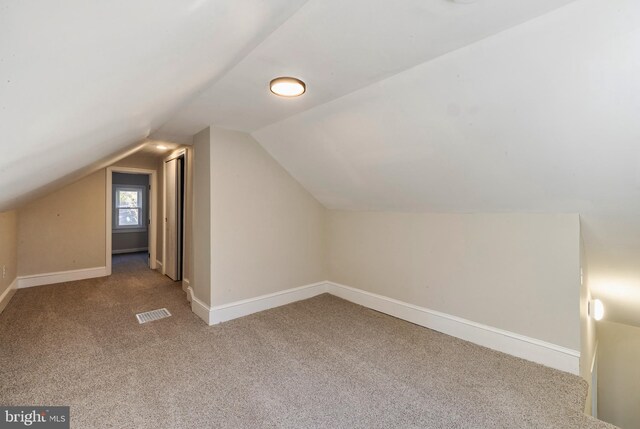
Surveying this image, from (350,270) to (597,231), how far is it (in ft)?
8.16

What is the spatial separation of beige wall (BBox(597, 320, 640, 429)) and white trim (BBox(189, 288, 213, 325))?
202 inches

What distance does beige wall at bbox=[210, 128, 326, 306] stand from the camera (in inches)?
120

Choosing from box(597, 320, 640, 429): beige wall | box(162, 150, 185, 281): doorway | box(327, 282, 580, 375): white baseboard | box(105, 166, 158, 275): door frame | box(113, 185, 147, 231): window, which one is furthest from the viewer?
box(113, 185, 147, 231): window

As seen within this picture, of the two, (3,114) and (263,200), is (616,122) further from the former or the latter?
(263,200)

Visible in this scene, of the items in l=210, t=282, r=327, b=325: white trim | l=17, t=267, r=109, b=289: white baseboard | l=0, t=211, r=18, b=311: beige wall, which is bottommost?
l=210, t=282, r=327, b=325: white trim

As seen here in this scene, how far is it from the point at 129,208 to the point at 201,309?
18.6ft

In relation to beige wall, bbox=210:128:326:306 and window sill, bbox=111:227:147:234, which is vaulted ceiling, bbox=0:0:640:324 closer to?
beige wall, bbox=210:128:326:306

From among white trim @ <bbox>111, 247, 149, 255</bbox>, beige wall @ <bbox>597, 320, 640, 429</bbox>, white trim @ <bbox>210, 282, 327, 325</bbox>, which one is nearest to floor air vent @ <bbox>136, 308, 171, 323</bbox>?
white trim @ <bbox>210, 282, 327, 325</bbox>

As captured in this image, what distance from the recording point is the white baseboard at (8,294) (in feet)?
10.9

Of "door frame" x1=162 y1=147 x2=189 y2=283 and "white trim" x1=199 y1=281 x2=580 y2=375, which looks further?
"door frame" x1=162 y1=147 x2=189 y2=283

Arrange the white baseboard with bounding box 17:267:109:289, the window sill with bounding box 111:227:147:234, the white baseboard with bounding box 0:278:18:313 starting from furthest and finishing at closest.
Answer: the window sill with bounding box 111:227:147:234, the white baseboard with bounding box 17:267:109:289, the white baseboard with bounding box 0:278:18:313

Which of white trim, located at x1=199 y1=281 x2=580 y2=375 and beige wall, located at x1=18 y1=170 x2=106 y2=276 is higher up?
beige wall, located at x1=18 y1=170 x2=106 y2=276

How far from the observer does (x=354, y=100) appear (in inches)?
86.1

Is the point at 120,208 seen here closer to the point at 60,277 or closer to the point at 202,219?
the point at 60,277
